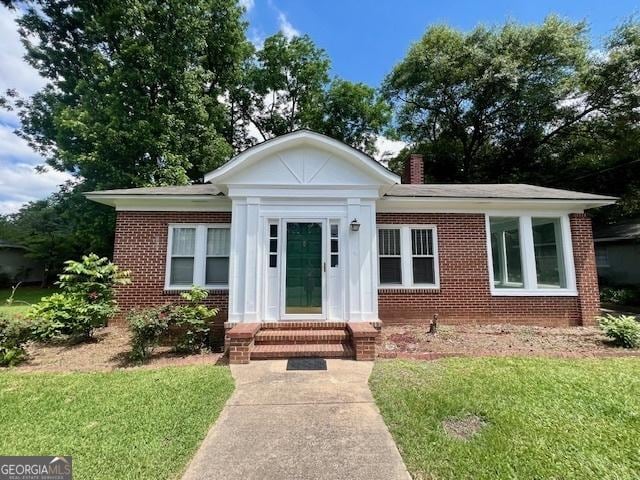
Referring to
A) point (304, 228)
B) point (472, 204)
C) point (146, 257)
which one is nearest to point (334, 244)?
point (304, 228)

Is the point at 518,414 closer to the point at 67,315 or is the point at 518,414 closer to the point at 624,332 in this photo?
the point at 624,332

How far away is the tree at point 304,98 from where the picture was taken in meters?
22.7

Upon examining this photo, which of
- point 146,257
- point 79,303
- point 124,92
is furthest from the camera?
point 124,92

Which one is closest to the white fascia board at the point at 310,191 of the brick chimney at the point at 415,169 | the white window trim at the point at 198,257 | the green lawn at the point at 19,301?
the white window trim at the point at 198,257

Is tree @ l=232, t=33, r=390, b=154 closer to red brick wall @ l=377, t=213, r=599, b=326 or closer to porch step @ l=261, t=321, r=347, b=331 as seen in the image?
red brick wall @ l=377, t=213, r=599, b=326

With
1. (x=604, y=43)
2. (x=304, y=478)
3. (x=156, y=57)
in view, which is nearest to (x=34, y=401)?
(x=304, y=478)

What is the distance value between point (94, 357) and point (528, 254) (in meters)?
10.2

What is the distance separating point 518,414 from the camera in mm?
3514

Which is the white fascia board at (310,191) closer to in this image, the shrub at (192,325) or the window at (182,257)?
the window at (182,257)

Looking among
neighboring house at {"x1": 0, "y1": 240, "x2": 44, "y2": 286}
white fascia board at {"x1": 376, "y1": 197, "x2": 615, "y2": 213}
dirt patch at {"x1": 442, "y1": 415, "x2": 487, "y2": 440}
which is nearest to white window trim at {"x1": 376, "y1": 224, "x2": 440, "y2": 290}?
white fascia board at {"x1": 376, "y1": 197, "x2": 615, "y2": 213}

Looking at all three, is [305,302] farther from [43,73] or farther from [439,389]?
[43,73]

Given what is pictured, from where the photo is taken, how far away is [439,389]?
13.8 ft

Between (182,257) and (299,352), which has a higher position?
(182,257)

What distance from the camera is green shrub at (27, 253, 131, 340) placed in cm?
651
